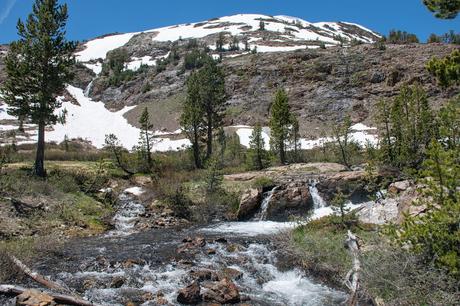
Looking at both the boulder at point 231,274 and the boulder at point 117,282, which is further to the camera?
the boulder at point 231,274

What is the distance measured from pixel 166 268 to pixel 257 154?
25295 millimetres

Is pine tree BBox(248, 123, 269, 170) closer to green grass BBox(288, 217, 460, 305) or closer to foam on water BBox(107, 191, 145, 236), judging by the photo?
foam on water BBox(107, 191, 145, 236)

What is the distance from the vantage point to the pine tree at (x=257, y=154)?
125 feet

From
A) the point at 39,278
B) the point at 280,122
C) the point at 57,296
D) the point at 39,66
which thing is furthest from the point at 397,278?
the point at 280,122

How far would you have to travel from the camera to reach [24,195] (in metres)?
22.6

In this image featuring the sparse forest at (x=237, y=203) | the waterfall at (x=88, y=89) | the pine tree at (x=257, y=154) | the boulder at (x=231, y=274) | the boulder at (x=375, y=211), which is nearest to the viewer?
the sparse forest at (x=237, y=203)

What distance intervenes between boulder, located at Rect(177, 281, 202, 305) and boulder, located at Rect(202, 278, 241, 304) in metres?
0.21

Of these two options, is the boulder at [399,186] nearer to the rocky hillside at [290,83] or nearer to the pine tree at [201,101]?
the pine tree at [201,101]

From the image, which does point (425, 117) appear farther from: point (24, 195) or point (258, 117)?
point (258, 117)

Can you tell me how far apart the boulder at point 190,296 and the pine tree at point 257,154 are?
27.1 meters

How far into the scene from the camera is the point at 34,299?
9.60 metres

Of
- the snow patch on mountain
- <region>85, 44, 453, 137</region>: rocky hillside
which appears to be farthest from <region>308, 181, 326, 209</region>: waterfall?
the snow patch on mountain

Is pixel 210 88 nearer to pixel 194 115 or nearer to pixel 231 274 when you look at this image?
pixel 194 115

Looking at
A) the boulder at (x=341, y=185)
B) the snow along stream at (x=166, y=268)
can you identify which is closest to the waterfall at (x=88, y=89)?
the boulder at (x=341, y=185)
